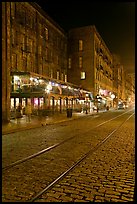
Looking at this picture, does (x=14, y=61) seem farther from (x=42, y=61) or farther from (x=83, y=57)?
(x=83, y=57)

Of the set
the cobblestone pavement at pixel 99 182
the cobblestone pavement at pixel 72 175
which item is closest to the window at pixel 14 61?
the cobblestone pavement at pixel 72 175

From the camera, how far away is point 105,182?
616cm

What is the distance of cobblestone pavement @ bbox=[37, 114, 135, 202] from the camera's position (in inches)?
204

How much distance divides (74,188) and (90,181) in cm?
65

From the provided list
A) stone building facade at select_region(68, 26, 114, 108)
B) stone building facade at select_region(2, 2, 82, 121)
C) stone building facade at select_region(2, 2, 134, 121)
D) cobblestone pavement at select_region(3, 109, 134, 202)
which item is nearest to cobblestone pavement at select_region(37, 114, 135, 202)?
cobblestone pavement at select_region(3, 109, 134, 202)

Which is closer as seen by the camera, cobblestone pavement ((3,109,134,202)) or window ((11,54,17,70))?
cobblestone pavement ((3,109,134,202))

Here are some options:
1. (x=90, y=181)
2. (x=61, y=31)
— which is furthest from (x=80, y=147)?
(x=61, y=31)

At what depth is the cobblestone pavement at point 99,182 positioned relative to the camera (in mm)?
5172

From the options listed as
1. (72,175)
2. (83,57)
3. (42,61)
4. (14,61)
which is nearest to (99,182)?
(72,175)

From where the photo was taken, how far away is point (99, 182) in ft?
20.2

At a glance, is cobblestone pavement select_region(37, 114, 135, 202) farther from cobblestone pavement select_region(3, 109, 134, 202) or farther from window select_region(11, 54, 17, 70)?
window select_region(11, 54, 17, 70)

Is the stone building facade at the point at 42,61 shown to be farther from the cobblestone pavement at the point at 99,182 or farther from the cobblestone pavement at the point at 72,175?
the cobblestone pavement at the point at 99,182

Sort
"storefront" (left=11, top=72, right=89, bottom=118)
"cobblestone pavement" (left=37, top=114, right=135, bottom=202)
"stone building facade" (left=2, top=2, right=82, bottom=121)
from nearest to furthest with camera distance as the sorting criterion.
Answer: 1. "cobblestone pavement" (left=37, top=114, right=135, bottom=202)
2. "stone building facade" (left=2, top=2, right=82, bottom=121)
3. "storefront" (left=11, top=72, right=89, bottom=118)

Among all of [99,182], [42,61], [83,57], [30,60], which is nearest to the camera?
[99,182]
